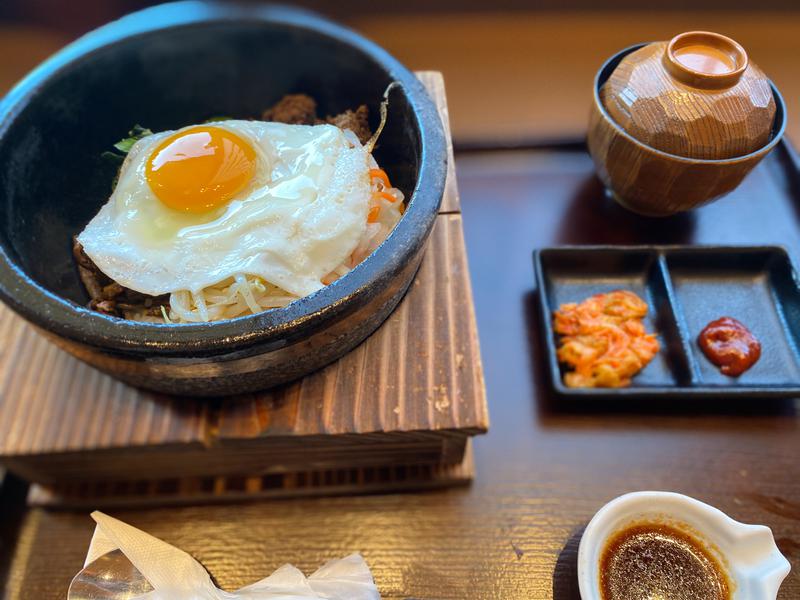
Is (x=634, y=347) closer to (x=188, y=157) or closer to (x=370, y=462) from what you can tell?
(x=370, y=462)

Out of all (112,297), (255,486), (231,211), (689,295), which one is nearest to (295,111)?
(231,211)

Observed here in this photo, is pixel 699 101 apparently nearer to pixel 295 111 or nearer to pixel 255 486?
pixel 295 111

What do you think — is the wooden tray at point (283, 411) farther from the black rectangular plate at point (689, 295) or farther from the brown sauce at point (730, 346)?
the brown sauce at point (730, 346)

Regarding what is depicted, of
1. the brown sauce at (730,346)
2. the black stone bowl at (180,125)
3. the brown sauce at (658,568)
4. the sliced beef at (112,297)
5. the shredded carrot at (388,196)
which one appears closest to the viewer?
the black stone bowl at (180,125)

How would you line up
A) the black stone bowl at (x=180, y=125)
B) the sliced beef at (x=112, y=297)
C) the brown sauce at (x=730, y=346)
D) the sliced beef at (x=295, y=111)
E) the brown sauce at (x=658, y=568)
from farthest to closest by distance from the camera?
1. the sliced beef at (x=295, y=111)
2. the brown sauce at (x=730, y=346)
3. the sliced beef at (x=112, y=297)
4. the brown sauce at (x=658, y=568)
5. the black stone bowl at (x=180, y=125)

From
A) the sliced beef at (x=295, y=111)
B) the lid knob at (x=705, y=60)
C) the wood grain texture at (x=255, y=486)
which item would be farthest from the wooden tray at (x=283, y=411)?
the lid knob at (x=705, y=60)

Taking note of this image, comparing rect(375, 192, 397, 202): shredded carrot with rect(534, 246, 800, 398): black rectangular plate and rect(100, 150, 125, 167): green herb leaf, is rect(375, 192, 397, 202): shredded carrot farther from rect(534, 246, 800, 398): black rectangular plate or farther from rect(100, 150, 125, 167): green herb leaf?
rect(100, 150, 125, 167): green herb leaf

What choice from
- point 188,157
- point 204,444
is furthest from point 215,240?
point 204,444
